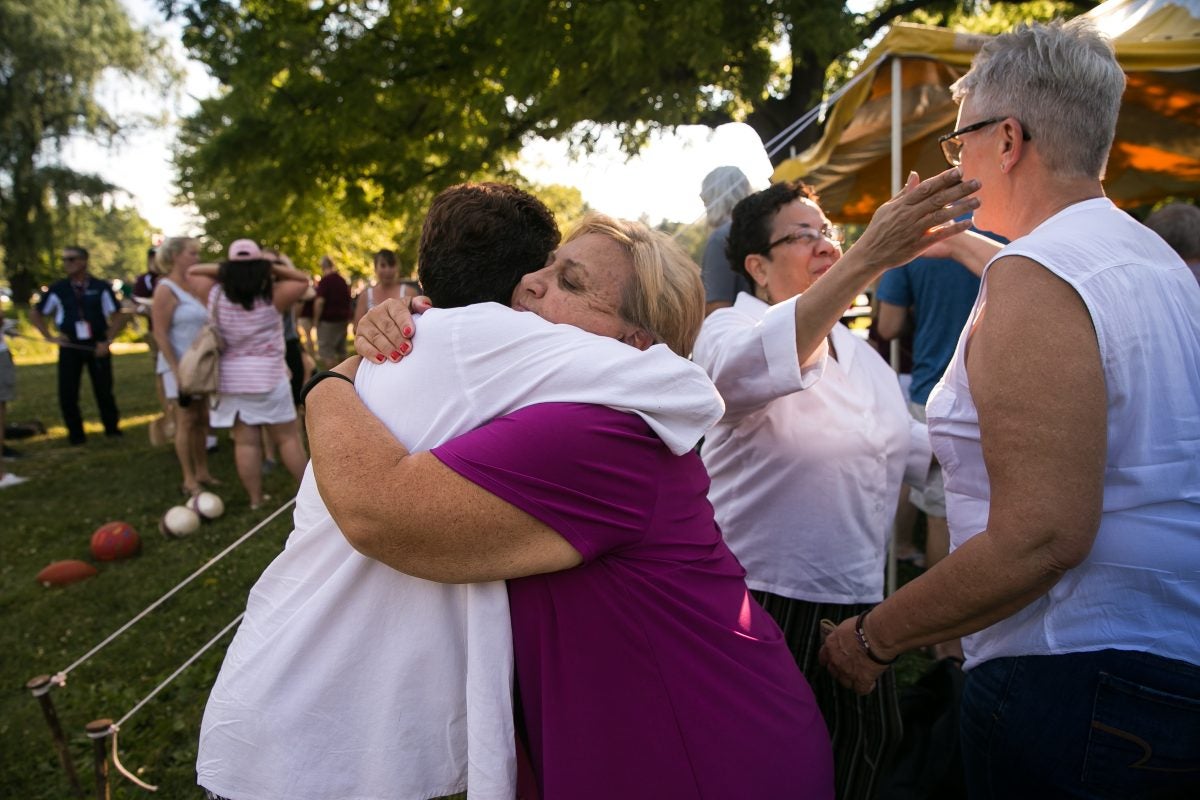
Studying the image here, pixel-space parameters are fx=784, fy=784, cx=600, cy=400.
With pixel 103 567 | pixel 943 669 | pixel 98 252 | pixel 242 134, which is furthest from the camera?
pixel 98 252

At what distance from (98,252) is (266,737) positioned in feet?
268

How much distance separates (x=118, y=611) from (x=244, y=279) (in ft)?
8.06

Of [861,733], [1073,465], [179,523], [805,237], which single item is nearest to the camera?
[1073,465]

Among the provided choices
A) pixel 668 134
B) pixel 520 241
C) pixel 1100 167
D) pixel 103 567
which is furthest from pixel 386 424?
pixel 668 134

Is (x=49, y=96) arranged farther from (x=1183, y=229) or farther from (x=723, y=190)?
(x=1183, y=229)

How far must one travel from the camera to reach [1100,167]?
4.76 feet

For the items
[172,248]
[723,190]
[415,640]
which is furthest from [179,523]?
[415,640]

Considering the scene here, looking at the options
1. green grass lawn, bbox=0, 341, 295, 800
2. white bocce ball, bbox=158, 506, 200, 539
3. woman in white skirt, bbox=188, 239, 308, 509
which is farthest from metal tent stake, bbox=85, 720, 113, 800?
woman in white skirt, bbox=188, 239, 308, 509

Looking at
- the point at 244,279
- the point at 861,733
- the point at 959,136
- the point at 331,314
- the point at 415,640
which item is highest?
the point at 959,136

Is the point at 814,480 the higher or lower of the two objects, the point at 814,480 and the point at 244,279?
the lower

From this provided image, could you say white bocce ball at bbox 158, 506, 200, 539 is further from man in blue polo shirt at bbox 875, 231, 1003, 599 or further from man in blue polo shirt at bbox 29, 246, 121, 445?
man in blue polo shirt at bbox 875, 231, 1003, 599

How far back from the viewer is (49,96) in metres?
26.4

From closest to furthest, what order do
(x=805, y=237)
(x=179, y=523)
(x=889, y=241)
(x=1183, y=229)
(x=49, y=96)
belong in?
(x=889, y=241)
(x=805, y=237)
(x=1183, y=229)
(x=179, y=523)
(x=49, y=96)

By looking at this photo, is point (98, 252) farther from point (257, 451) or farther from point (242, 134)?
point (257, 451)
